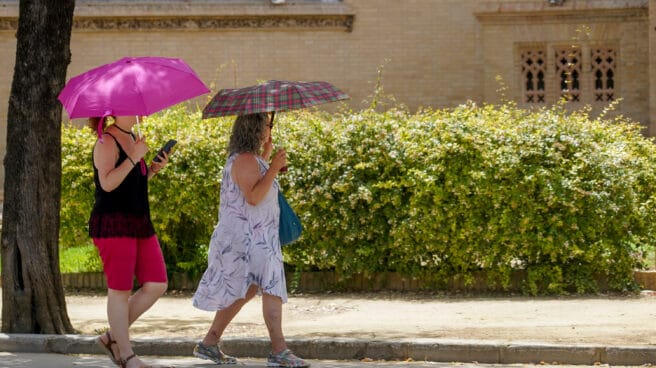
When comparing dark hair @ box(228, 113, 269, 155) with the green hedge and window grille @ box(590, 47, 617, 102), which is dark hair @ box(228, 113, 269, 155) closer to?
the green hedge

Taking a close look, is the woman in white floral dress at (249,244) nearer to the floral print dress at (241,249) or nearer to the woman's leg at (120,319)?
the floral print dress at (241,249)

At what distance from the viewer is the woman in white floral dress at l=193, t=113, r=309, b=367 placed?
796cm

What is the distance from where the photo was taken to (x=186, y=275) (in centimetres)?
1307

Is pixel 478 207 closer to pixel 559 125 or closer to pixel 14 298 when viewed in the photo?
pixel 559 125

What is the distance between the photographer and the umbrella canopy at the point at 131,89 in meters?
7.58

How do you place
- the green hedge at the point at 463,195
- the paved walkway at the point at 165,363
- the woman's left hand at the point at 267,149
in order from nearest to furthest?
the woman's left hand at the point at 267,149 < the paved walkway at the point at 165,363 < the green hedge at the point at 463,195

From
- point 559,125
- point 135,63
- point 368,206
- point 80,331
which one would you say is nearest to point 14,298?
point 80,331

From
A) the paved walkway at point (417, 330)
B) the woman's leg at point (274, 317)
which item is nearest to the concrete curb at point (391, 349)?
the paved walkway at point (417, 330)

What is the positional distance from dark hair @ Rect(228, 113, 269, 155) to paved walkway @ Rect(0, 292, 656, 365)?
5.97 feet

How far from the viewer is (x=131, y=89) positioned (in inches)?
303

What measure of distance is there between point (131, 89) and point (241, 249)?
1370 mm

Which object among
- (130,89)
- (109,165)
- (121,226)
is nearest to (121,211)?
(121,226)

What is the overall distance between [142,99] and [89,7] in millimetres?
15821

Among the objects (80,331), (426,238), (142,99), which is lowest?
(80,331)
